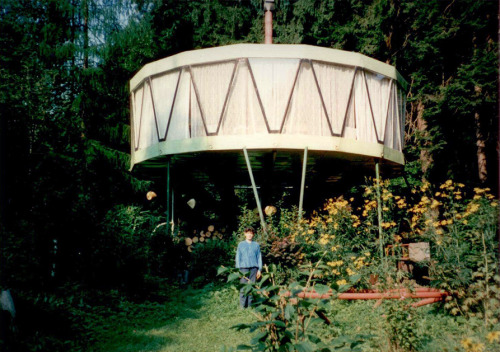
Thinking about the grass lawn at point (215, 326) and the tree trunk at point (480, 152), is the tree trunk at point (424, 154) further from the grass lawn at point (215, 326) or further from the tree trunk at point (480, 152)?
the grass lawn at point (215, 326)

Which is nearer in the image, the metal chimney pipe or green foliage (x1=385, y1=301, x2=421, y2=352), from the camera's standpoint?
green foliage (x1=385, y1=301, x2=421, y2=352)

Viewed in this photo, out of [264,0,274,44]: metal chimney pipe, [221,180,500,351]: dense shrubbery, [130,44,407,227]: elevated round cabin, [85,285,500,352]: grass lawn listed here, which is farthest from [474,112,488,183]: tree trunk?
[85,285,500,352]: grass lawn

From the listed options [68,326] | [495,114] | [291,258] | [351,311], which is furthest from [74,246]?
[495,114]

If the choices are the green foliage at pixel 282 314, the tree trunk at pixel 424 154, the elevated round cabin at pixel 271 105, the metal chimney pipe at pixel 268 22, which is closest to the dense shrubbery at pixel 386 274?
the green foliage at pixel 282 314

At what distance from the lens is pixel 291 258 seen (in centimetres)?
796

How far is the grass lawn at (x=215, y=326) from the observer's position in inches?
185

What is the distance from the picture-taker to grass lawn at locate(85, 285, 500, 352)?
4707 millimetres

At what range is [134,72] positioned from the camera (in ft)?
57.4

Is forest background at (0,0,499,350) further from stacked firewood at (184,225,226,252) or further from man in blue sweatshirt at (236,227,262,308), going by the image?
man in blue sweatshirt at (236,227,262,308)

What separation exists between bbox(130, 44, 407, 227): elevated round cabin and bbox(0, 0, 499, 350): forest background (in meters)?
2.00

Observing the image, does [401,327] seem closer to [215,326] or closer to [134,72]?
[215,326]

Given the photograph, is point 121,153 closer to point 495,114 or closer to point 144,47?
point 144,47

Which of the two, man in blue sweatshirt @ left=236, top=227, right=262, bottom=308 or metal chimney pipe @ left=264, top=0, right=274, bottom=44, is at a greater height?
metal chimney pipe @ left=264, top=0, right=274, bottom=44

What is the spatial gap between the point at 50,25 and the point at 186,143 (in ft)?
32.8
